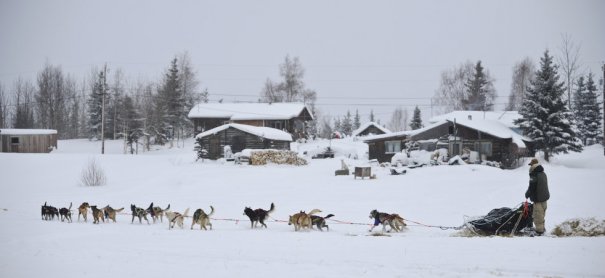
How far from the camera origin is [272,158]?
114ft

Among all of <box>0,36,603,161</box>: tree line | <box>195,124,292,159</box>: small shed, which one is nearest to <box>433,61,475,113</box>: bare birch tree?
<box>0,36,603,161</box>: tree line

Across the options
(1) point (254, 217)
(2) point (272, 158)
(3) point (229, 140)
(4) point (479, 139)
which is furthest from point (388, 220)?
(3) point (229, 140)

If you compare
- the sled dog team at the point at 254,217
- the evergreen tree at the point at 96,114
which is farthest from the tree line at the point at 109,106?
the sled dog team at the point at 254,217

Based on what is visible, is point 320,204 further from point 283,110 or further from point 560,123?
point 283,110

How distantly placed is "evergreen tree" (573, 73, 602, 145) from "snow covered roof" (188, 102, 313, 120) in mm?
33582

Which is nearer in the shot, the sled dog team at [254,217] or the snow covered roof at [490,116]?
the sled dog team at [254,217]

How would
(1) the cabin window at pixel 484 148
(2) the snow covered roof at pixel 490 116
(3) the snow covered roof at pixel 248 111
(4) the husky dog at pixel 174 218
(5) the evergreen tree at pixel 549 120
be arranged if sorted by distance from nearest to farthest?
(4) the husky dog at pixel 174 218 → (5) the evergreen tree at pixel 549 120 → (1) the cabin window at pixel 484 148 → (2) the snow covered roof at pixel 490 116 → (3) the snow covered roof at pixel 248 111

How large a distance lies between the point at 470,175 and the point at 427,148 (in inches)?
660

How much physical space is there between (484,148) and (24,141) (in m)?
42.8

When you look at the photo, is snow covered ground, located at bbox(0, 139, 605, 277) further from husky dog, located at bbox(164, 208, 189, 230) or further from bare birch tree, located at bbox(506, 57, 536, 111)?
bare birch tree, located at bbox(506, 57, 536, 111)

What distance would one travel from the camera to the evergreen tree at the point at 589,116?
5181cm

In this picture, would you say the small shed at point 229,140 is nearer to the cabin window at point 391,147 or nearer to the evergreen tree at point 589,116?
the cabin window at point 391,147

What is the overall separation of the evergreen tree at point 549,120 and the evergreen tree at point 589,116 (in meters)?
17.1

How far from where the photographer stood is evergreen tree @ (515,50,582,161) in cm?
3712
